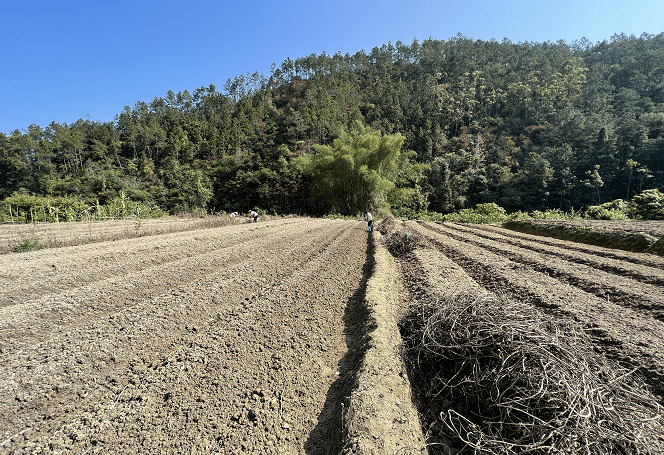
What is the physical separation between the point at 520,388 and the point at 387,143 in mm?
21727

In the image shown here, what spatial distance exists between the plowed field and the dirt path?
15 mm

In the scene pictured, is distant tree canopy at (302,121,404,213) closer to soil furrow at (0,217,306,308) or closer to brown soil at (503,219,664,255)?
brown soil at (503,219,664,255)

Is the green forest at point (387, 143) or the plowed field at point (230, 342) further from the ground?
the green forest at point (387, 143)

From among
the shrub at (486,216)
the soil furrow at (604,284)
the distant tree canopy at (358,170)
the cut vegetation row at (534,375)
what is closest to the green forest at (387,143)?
the distant tree canopy at (358,170)

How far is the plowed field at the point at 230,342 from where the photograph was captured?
2.08 metres

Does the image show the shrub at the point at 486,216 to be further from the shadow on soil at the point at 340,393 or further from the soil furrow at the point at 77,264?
the shadow on soil at the point at 340,393

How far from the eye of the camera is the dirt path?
207 centimetres

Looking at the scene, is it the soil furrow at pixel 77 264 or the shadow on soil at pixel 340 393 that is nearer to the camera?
the shadow on soil at pixel 340 393

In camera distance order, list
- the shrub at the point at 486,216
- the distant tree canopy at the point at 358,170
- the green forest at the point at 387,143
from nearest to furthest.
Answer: the shrub at the point at 486,216
the distant tree canopy at the point at 358,170
the green forest at the point at 387,143

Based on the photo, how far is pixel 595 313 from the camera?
11.0 ft

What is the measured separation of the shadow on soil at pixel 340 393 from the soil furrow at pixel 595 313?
2.38m

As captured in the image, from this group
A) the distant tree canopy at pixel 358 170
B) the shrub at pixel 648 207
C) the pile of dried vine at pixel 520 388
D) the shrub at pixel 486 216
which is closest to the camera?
the pile of dried vine at pixel 520 388

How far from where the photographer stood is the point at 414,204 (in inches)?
1206

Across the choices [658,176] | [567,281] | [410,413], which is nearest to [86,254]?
[410,413]
